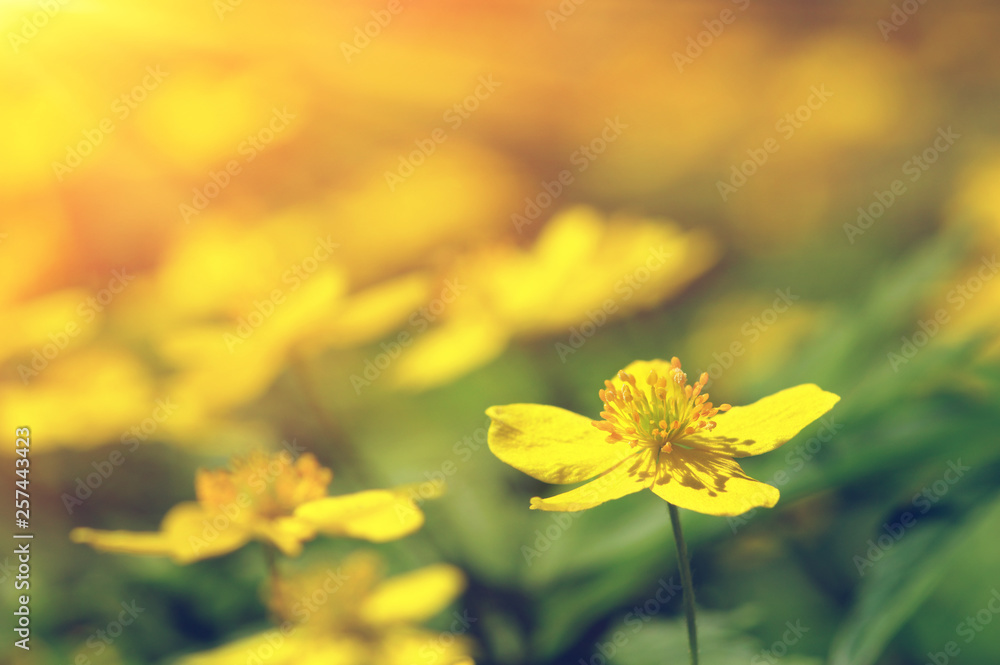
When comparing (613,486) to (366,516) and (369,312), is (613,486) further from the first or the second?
(369,312)

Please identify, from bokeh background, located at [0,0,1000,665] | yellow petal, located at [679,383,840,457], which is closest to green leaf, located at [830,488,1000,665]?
bokeh background, located at [0,0,1000,665]

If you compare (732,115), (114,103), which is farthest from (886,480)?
(114,103)

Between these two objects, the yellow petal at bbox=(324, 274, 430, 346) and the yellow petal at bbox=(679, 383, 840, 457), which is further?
the yellow petal at bbox=(324, 274, 430, 346)

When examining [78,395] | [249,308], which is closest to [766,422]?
[249,308]

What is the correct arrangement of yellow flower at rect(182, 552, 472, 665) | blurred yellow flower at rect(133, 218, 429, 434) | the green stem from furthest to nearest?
1. blurred yellow flower at rect(133, 218, 429, 434)
2. yellow flower at rect(182, 552, 472, 665)
3. the green stem

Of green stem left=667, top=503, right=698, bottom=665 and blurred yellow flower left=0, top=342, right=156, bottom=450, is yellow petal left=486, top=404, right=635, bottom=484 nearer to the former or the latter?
green stem left=667, top=503, right=698, bottom=665

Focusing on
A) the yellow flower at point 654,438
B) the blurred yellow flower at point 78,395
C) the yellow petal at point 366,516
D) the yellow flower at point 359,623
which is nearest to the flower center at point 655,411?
the yellow flower at point 654,438

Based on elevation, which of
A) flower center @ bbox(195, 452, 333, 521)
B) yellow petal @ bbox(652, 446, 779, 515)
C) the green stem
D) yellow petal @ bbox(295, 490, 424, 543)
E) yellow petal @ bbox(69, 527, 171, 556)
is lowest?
the green stem
